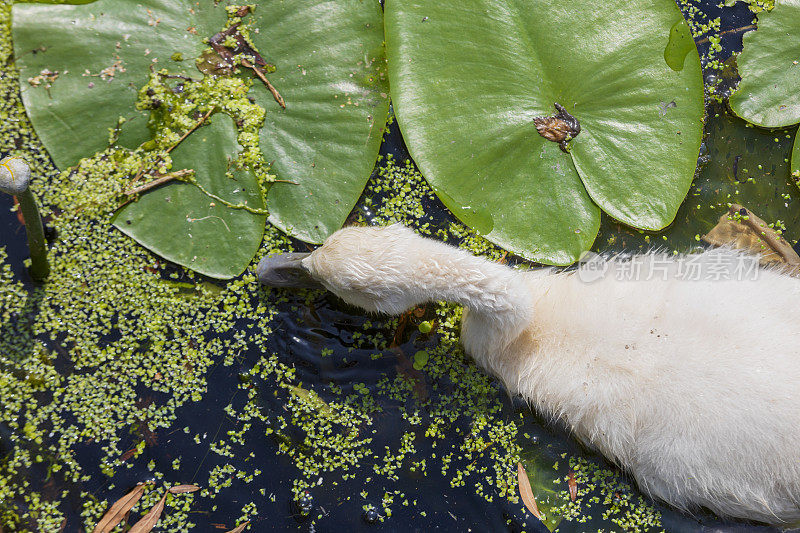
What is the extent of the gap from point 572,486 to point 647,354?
94 centimetres

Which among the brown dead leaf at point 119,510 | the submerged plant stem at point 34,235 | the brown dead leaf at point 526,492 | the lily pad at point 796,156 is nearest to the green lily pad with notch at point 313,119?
the submerged plant stem at point 34,235

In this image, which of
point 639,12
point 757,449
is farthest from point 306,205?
point 757,449

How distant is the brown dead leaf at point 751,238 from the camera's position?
355 cm

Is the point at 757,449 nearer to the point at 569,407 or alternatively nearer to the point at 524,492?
the point at 569,407

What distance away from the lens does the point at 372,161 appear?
328 cm

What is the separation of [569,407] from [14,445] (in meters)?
2.75

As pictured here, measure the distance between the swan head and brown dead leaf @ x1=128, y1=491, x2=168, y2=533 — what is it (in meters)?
1.38

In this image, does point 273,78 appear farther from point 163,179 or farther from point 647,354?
point 647,354

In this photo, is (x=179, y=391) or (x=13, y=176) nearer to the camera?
(x=13, y=176)

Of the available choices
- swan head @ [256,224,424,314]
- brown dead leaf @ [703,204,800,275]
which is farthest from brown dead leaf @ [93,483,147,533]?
brown dead leaf @ [703,204,800,275]

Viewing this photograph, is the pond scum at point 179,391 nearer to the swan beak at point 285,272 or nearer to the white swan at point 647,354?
the swan beak at point 285,272

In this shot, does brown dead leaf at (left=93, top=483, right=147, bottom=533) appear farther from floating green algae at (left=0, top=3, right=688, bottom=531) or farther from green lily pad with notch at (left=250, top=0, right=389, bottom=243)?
green lily pad with notch at (left=250, top=0, right=389, bottom=243)

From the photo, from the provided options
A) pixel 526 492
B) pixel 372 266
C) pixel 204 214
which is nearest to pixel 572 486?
pixel 526 492

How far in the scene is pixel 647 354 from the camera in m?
2.68
